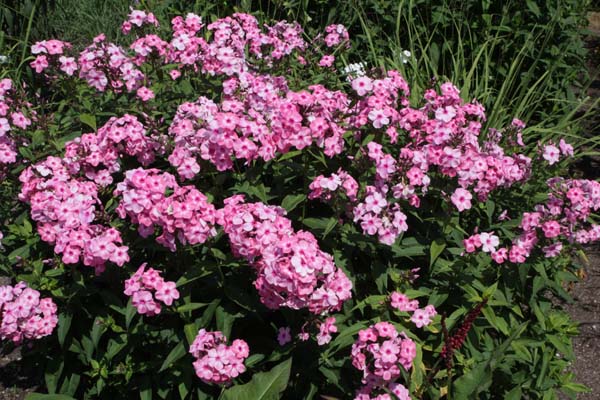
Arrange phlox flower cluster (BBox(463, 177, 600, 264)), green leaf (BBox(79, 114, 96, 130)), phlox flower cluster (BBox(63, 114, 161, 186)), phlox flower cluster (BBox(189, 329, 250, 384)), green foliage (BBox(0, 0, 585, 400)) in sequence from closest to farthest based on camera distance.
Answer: phlox flower cluster (BBox(189, 329, 250, 384)), green foliage (BBox(0, 0, 585, 400)), phlox flower cluster (BBox(463, 177, 600, 264)), phlox flower cluster (BBox(63, 114, 161, 186)), green leaf (BBox(79, 114, 96, 130))

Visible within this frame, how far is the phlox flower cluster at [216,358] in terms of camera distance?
2.65 metres

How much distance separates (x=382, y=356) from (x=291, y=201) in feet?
3.11

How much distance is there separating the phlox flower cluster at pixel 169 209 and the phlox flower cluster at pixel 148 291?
0.53 feet

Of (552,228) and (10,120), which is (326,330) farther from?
(10,120)

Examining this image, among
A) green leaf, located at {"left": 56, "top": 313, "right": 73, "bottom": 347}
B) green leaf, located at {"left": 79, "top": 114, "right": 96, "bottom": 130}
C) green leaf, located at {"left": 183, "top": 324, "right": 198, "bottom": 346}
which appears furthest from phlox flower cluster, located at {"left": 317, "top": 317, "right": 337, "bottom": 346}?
green leaf, located at {"left": 79, "top": 114, "right": 96, "bottom": 130}

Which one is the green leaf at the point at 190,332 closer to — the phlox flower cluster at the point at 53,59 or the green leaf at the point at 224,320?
the green leaf at the point at 224,320

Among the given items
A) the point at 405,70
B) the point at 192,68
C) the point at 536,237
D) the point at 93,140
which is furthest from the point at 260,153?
the point at 405,70

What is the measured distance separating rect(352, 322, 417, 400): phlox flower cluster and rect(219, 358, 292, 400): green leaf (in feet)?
1.13

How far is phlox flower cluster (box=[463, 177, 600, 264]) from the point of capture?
3.21m

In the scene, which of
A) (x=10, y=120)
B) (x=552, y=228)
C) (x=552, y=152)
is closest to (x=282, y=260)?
(x=552, y=228)

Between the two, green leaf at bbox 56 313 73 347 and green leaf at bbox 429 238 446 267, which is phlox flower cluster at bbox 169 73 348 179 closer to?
green leaf at bbox 429 238 446 267

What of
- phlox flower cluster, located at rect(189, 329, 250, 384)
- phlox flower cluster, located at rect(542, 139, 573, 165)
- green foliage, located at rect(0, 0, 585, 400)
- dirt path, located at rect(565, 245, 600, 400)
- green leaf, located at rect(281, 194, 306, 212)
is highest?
green leaf, located at rect(281, 194, 306, 212)

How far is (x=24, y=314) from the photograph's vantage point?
298cm

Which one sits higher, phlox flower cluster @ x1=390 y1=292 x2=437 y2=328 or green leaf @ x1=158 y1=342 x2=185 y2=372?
phlox flower cluster @ x1=390 y1=292 x2=437 y2=328
